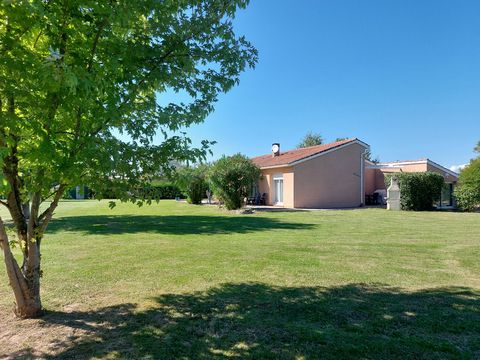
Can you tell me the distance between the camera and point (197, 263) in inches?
307

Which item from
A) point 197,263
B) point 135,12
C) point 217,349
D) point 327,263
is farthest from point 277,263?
point 135,12

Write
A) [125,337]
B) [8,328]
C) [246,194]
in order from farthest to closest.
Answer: [246,194]
[8,328]
[125,337]

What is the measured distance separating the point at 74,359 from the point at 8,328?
1446mm

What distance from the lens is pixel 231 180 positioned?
929 inches

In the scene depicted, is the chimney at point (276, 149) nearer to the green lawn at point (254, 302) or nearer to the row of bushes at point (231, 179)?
the row of bushes at point (231, 179)

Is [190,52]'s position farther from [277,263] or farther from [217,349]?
[277,263]

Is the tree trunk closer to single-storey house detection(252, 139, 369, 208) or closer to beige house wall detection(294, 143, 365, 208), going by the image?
single-storey house detection(252, 139, 369, 208)

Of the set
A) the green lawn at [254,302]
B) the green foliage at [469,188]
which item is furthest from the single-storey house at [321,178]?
the green lawn at [254,302]

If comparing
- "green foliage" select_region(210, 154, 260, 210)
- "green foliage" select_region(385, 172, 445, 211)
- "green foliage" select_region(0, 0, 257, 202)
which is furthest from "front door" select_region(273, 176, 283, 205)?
"green foliage" select_region(0, 0, 257, 202)

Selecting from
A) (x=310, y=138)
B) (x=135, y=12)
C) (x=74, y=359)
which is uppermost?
(x=310, y=138)

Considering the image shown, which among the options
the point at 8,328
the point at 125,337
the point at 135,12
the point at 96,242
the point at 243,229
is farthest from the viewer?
the point at 243,229

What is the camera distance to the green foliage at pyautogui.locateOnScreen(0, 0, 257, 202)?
3340mm

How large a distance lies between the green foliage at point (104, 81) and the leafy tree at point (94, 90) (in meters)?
0.01

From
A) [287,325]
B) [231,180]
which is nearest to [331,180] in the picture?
[231,180]
